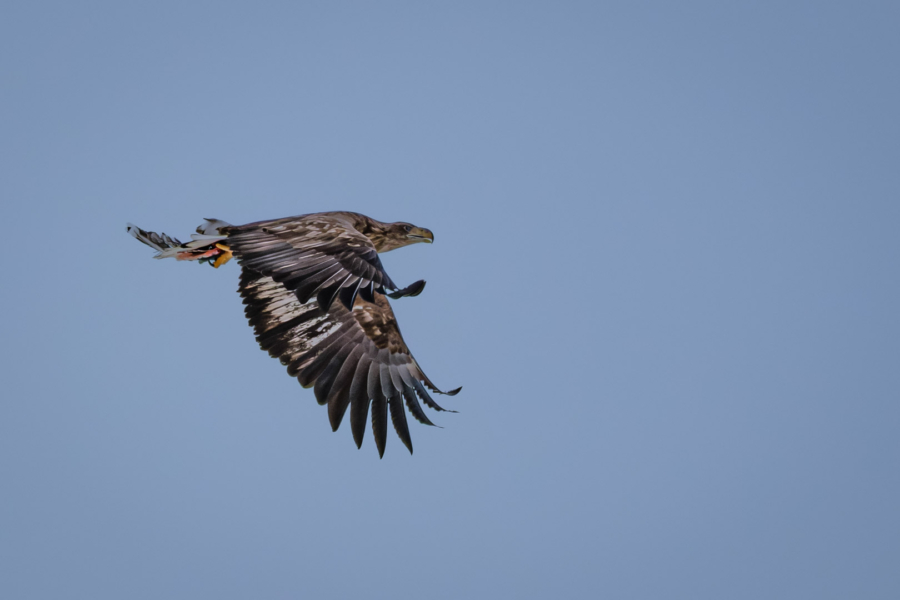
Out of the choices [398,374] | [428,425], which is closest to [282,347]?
[398,374]

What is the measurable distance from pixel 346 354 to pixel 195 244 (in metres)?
1.91

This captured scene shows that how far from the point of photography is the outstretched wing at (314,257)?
707 centimetres

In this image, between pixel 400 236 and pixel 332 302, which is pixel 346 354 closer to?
pixel 400 236

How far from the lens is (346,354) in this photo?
981 centimetres

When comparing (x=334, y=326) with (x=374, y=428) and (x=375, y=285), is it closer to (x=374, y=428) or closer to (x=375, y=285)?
(x=374, y=428)

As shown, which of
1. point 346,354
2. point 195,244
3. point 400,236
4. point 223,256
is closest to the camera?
point 195,244

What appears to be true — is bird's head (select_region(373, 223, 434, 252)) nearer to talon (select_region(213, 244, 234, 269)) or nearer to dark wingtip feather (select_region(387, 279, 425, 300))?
talon (select_region(213, 244, 234, 269))

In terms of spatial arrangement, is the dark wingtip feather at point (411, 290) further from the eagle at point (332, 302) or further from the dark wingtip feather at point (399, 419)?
the dark wingtip feather at point (399, 419)

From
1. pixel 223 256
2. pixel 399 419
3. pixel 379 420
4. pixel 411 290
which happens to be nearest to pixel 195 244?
pixel 223 256

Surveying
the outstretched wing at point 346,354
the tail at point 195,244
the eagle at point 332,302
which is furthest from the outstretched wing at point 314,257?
the outstretched wing at point 346,354

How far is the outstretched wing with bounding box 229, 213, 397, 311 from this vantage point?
707 centimetres

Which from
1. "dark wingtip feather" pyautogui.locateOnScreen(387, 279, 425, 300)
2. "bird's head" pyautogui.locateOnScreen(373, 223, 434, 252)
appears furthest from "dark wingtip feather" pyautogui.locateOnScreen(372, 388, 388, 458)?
"dark wingtip feather" pyautogui.locateOnScreen(387, 279, 425, 300)

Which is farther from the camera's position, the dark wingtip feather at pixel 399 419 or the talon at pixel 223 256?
the talon at pixel 223 256

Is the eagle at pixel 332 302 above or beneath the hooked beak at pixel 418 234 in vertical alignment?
beneath
